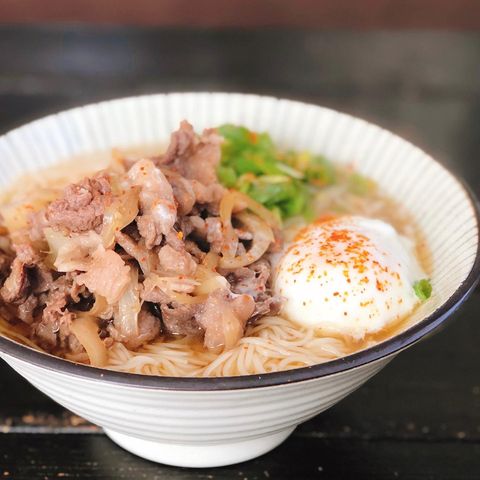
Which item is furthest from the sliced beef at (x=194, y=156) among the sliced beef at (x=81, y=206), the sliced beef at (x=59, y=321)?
the sliced beef at (x=59, y=321)

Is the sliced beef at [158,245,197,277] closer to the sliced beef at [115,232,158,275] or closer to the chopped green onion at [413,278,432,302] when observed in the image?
the sliced beef at [115,232,158,275]

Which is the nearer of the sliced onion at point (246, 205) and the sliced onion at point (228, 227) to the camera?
the sliced onion at point (228, 227)

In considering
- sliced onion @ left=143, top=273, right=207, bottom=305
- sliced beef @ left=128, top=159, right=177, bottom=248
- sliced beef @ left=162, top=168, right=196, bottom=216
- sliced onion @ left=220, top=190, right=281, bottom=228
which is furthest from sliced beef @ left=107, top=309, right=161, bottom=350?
sliced onion @ left=220, top=190, right=281, bottom=228

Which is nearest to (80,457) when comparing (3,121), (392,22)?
(3,121)

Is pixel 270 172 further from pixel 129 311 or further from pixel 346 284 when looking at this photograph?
pixel 129 311

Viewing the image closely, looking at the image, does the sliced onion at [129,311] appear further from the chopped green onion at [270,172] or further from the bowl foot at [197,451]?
the chopped green onion at [270,172]

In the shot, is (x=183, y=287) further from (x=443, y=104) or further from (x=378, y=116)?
(x=443, y=104)

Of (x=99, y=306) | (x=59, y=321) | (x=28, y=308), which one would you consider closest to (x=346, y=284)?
(x=99, y=306)
